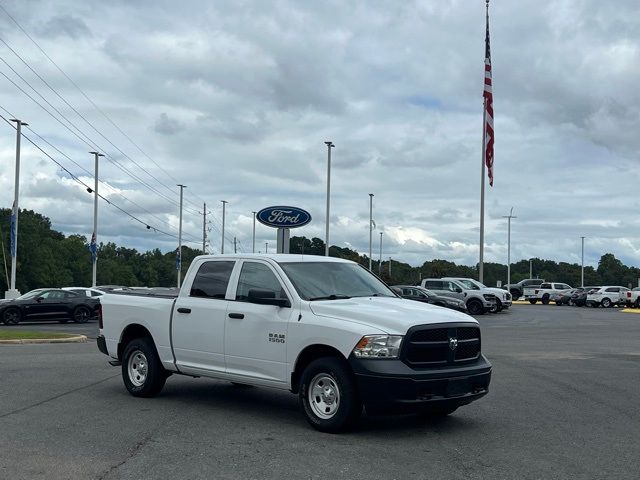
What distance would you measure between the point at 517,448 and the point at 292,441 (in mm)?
2227

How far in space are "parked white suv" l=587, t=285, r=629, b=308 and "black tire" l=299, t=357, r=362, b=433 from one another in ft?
170

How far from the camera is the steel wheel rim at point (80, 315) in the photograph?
102 feet

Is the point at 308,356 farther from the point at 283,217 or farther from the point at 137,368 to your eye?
the point at 283,217

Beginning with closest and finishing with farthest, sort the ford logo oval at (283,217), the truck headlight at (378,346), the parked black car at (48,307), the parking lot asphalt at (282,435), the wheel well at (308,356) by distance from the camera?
the parking lot asphalt at (282,435) → the truck headlight at (378,346) → the wheel well at (308,356) → the ford logo oval at (283,217) → the parked black car at (48,307)

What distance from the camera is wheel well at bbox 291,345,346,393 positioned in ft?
26.8

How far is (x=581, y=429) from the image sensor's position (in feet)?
27.9

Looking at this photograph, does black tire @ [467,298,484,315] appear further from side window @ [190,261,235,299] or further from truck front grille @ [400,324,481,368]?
truck front grille @ [400,324,481,368]

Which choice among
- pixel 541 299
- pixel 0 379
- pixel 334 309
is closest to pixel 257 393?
pixel 334 309

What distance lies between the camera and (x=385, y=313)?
7.98 metres

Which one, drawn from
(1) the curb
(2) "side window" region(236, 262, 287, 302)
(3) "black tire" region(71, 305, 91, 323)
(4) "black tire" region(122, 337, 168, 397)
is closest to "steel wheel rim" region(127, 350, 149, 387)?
(4) "black tire" region(122, 337, 168, 397)

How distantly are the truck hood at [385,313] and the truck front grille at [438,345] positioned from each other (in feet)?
0.26

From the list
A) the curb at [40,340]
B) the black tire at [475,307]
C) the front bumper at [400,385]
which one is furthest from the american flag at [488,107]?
the front bumper at [400,385]

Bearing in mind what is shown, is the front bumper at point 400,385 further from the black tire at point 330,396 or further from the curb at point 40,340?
the curb at point 40,340

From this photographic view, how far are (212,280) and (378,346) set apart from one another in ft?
9.46
